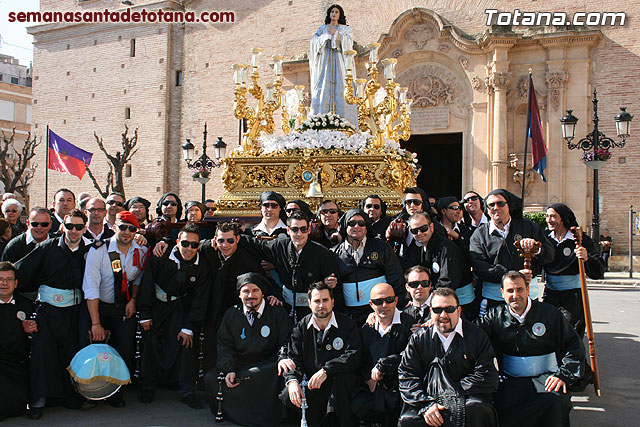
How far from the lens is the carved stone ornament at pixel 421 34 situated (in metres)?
21.0

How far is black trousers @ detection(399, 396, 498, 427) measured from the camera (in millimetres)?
4449

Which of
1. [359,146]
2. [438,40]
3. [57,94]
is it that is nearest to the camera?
[359,146]

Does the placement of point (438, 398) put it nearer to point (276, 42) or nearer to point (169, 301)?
point (169, 301)

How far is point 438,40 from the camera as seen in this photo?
2088 centimetres

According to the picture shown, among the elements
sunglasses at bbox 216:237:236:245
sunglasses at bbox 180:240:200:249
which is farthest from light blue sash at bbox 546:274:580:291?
sunglasses at bbox 180:240:200:249

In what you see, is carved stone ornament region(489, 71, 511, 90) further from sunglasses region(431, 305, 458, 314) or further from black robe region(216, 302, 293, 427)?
sunglasses region(431, 305, 458, 314)

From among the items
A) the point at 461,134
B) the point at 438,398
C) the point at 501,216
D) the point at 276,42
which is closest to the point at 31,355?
the point at 438,398

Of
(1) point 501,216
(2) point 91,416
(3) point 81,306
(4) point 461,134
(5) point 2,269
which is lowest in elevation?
(2) point 91,416

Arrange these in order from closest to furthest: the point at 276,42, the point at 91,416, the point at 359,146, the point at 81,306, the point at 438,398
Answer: the point at 438,398 → the point at 91,416 → the point at 81,306 → the point at 359,146 → the point at 276,42

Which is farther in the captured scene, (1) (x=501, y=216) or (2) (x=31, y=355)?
(1) (x=501, y=216)

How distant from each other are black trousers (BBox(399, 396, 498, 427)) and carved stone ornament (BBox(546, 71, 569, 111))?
16.6 m

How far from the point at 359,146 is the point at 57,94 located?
2489 centimetres

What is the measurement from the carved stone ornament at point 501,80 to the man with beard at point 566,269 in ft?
46.6

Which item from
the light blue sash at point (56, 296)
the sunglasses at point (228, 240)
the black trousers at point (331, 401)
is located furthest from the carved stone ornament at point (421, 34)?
the black trousers at point (331, 401)
